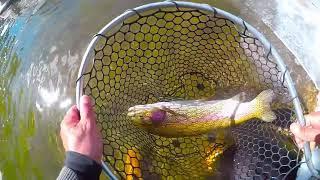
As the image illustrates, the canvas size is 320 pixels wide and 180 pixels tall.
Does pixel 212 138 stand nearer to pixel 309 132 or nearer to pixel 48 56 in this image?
pixel 309 132

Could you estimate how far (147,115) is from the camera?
2645 mm

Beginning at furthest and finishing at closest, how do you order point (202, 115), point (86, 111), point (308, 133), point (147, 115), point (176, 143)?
point (176, 143), point (202, 115), point (147, 115), point (308, 133), point (86, 111)

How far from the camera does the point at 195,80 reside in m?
3.14

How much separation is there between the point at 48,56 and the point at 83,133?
1661mm

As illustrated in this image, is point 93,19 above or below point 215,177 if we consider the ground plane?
above

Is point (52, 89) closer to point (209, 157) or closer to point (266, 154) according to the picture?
point (209, 157)

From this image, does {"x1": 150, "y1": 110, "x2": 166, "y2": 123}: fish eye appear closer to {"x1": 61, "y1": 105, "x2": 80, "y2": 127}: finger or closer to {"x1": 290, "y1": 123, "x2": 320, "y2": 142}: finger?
{"x1": 61, "y1": 105, "x2": 80, "y2": 127}: finger

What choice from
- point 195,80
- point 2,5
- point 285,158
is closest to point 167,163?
point 195,80

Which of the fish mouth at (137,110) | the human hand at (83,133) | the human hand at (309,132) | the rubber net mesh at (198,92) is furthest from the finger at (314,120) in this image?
the human hand at (83,133)

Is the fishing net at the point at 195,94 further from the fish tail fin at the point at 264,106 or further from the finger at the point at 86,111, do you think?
the finger at the point at 86,111

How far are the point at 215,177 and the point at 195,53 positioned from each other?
36.3 inches

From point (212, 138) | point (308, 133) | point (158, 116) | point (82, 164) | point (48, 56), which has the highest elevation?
point (82, 164)

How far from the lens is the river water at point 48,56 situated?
334 centimetres

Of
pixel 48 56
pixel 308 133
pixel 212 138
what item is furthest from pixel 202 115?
pixel 48 56
